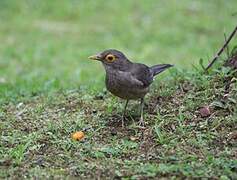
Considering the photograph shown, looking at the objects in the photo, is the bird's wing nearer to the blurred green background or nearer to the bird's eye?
the bird's eye

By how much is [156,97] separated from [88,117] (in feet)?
2.99

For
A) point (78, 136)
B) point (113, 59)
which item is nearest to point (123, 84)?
point (113, 59)

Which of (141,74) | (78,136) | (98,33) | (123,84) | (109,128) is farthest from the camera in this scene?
(98,33)

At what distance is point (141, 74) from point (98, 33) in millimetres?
8667

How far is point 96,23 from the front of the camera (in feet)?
51.7

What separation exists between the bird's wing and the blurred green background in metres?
3.40

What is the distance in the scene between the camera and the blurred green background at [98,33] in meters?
12.5

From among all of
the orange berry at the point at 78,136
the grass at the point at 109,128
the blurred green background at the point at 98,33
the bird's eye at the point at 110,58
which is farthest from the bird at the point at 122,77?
the blurred green background at the point at 98,33

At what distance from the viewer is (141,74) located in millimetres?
6457

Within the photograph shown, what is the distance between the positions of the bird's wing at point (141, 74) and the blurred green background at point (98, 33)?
340 cm

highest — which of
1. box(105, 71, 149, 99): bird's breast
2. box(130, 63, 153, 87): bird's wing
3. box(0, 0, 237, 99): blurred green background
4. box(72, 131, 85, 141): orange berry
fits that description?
box(0, 0, 237, 99): blurred green background

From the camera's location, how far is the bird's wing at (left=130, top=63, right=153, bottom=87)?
6391 mm

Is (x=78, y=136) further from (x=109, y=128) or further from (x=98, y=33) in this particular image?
(x=98, y=33)

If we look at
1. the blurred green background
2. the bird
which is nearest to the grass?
the blurred green background
